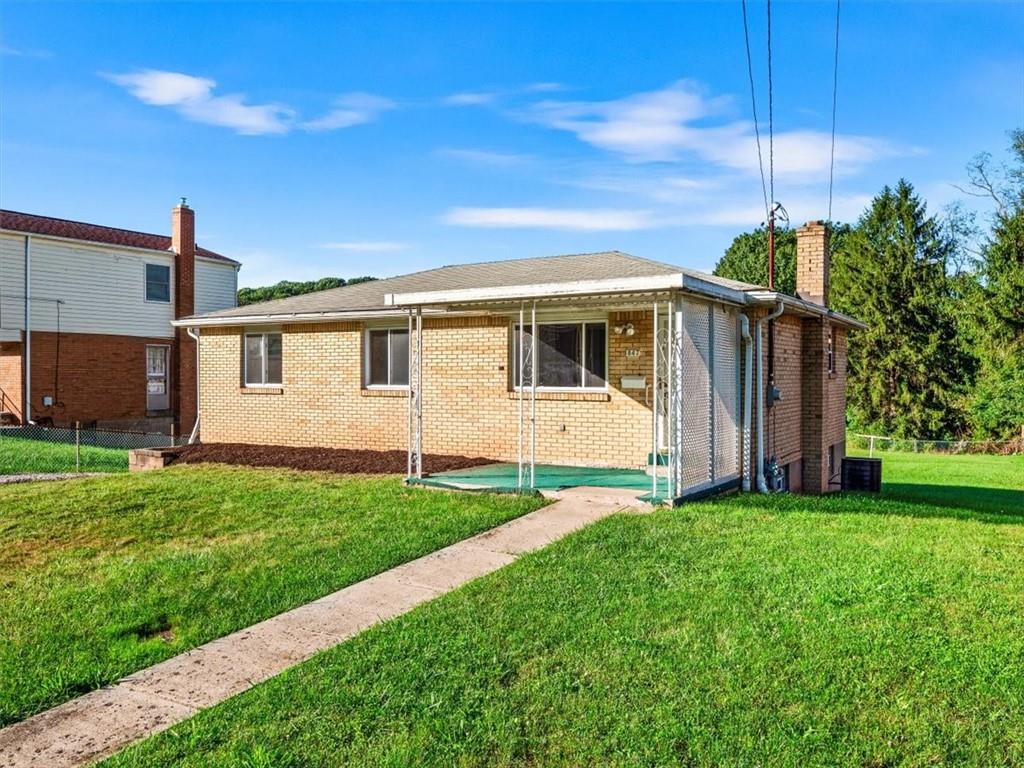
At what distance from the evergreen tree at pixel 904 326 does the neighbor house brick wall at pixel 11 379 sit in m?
35.1

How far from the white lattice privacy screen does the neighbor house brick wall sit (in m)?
19.8

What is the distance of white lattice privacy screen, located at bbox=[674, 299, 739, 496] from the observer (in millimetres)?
8812

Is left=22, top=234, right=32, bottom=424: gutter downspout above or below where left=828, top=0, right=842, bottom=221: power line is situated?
below

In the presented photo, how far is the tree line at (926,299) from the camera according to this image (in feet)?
115

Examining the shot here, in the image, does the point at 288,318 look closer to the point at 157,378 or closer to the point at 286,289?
the point at 157,378

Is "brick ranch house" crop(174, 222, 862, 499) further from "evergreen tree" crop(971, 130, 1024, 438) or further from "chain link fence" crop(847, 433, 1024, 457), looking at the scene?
"evergreen tree" crop(971, 130, 1024, 438)

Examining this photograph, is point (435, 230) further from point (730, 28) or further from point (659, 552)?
point (659, 552)

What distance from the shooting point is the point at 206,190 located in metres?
23.7

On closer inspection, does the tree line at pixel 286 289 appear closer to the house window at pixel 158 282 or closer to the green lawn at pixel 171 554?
the house window at pixel 158 282

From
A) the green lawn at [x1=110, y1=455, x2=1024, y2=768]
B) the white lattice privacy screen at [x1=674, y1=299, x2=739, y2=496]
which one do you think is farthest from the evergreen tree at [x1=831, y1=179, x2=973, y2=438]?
the green lawn at [x1=110, y1=455, x2=1024, y2=768]

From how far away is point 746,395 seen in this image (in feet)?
34.3

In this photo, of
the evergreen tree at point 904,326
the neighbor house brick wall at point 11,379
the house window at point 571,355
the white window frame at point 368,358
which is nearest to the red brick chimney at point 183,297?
the neighbor house brick wall at point 11,379

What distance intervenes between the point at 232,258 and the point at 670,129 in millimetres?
17367

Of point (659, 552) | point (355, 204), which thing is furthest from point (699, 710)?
point (355, 204)
